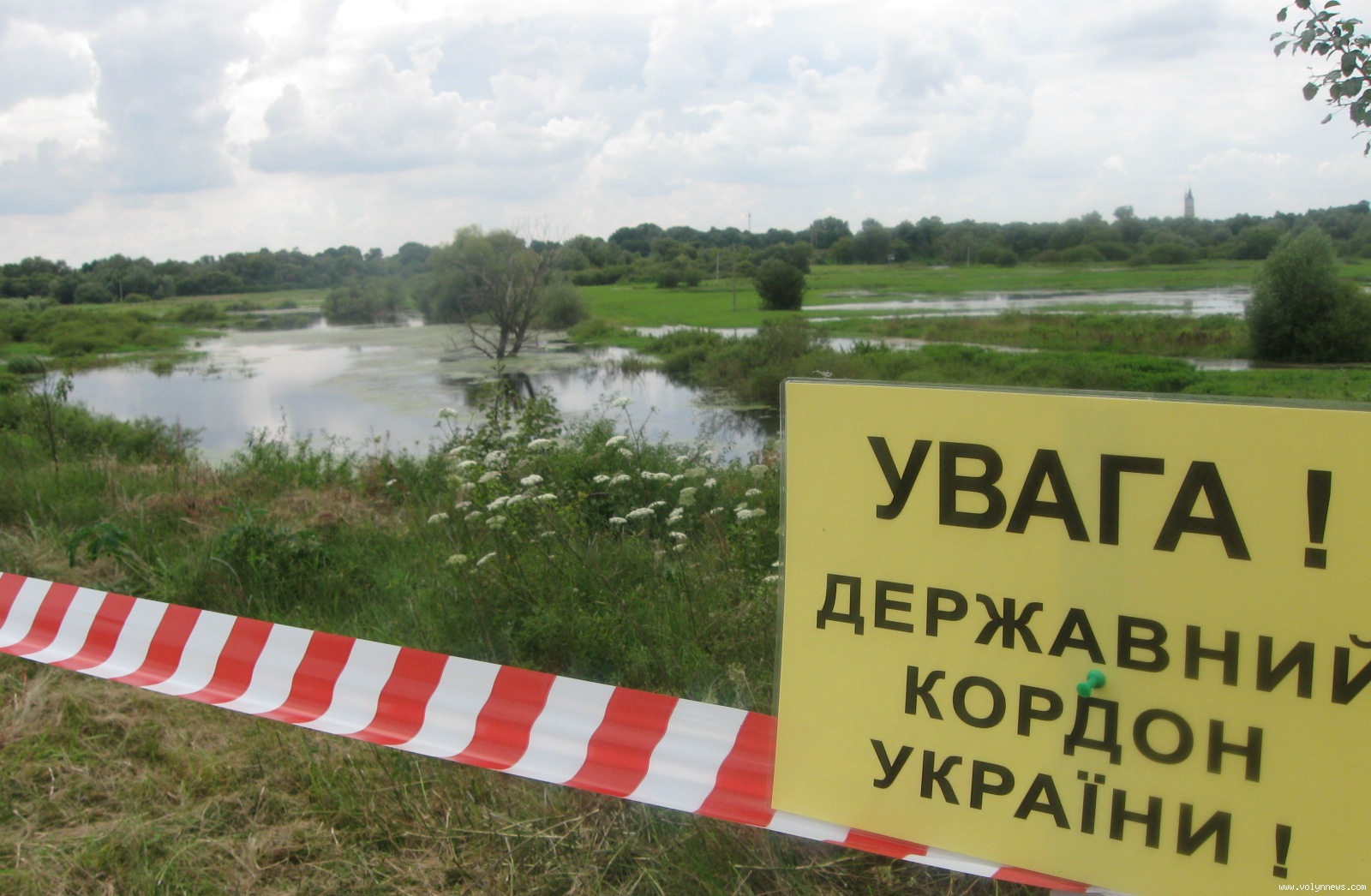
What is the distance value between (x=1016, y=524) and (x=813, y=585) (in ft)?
1.22

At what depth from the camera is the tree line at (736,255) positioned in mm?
4430

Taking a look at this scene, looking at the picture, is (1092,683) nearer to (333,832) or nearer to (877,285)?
(333,832)

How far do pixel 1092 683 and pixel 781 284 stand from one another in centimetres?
530

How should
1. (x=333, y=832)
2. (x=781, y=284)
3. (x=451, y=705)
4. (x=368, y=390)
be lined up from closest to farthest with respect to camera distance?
1. (x=333, y=832)
2. (x=451, y=705)
3. (x=781, y=284)
4. (x=368, y=390)

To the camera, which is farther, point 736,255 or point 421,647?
point 736,255

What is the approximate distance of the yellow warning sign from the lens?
1.34 metres

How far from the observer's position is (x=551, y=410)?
6.53 meters

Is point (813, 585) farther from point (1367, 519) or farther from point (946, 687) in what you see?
point (1367, 519)

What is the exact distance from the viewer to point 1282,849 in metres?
1.40

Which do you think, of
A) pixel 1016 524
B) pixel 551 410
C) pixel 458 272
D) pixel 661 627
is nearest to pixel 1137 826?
pixel 1016 524

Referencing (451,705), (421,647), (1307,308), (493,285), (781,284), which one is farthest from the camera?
(493,285)

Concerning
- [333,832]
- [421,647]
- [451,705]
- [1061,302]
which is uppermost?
[1061,302]

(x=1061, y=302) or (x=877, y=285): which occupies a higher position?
(x=877, y=285)

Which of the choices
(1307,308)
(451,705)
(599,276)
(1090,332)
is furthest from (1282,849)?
(599,276)
